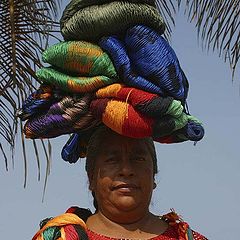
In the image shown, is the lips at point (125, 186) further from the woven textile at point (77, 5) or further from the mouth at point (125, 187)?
the woven textile at point (77, 5)

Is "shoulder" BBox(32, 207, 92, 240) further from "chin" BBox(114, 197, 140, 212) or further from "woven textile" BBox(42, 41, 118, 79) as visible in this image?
"woven textile" BBox(42, 41, 118, 79)

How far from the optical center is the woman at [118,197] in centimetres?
242

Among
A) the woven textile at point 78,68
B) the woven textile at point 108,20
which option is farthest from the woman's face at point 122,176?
Result: the woven textile at point 108,20

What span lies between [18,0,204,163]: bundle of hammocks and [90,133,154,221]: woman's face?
82 millimetres

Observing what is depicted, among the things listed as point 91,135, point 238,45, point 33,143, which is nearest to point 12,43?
point 33,143

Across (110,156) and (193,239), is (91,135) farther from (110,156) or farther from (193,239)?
(193,239)

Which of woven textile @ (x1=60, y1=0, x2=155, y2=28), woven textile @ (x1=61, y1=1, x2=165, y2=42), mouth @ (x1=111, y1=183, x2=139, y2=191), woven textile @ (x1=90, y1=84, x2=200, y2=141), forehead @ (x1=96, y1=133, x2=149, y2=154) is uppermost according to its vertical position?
woven textile @ (x1=60, y1=0, x2=155, y2=28)

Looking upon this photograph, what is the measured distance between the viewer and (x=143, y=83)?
7.85 ft

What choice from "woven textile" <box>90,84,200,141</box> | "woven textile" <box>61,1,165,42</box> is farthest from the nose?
"woven textile" <box>61,1,165,42</box>

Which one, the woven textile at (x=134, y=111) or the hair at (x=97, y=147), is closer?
the woven textile at (x=134, y=111)

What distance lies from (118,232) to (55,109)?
0.45 m

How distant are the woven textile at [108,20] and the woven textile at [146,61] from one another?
29 mm

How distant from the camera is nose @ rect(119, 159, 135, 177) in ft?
7.93

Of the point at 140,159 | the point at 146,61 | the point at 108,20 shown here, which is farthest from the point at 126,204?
the point at 108,20
